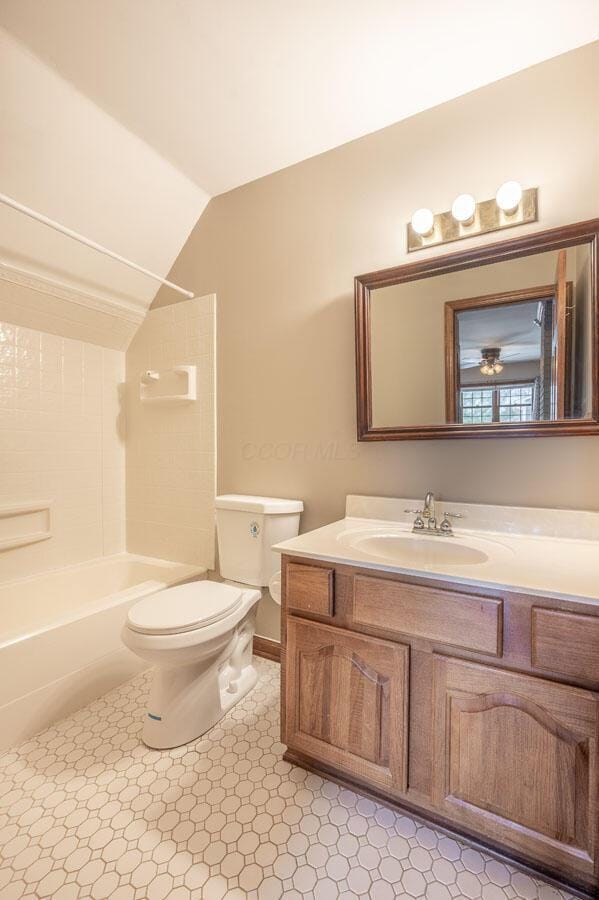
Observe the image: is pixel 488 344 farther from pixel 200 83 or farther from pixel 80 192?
pixel 80 192

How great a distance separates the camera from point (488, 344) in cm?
144

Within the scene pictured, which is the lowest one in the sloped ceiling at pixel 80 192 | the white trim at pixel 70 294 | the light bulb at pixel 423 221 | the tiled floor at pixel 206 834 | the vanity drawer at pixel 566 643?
the tiled floor at pixel 206 834

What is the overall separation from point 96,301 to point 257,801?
2.34 meters

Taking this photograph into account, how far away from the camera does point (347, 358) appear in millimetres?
1746

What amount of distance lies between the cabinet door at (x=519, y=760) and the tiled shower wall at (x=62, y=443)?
6.89ft

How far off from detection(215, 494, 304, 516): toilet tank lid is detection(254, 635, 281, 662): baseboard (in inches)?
27.8

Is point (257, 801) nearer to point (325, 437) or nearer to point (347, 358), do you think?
point (325, 437)

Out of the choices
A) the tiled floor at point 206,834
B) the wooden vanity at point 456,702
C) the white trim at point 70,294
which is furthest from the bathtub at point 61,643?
the white trim at point 70,294

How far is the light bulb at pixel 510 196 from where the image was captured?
1362 mm

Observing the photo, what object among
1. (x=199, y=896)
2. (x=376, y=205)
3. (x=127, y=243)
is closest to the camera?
(x=199, y=896)

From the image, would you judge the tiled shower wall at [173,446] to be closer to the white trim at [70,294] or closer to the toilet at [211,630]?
the white trim at [70,294]

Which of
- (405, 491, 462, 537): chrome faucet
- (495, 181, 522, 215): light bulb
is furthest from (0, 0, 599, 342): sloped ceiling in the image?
(405, 491, 462, 537): chrome faucet

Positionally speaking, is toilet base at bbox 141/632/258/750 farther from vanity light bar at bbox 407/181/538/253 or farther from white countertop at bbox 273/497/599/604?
A: vanity light bar at bbox 407/181/538/253

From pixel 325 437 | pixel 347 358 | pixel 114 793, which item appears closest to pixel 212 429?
pixel 325 437
